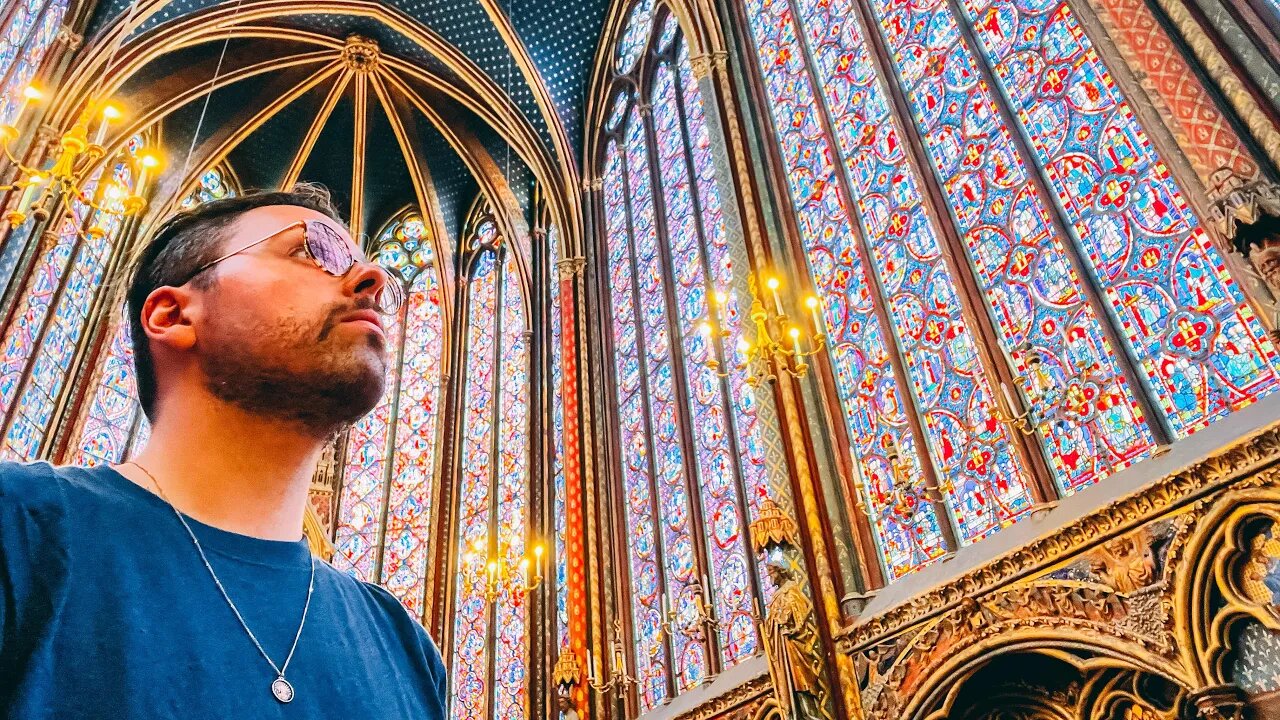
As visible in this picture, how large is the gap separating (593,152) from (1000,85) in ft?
27.3

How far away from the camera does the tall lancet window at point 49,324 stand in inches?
427

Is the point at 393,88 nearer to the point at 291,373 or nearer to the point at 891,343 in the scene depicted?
the point at 891,343

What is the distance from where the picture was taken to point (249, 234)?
126 centimetres

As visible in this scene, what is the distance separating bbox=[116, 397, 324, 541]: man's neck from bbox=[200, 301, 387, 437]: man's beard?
0.8 inches

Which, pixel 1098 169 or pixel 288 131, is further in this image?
pixel 288 131

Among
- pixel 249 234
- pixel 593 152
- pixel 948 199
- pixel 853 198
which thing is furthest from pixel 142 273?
pixel 593 152

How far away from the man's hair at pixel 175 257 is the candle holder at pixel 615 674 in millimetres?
8645

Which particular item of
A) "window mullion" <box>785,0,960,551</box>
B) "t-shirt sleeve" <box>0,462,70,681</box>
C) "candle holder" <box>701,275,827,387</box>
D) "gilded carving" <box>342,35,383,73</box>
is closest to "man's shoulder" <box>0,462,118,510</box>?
"t-shirt sleeve" <box>0,462,70,681</box>

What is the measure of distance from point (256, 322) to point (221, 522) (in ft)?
0.91

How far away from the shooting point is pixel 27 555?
0.85 meters

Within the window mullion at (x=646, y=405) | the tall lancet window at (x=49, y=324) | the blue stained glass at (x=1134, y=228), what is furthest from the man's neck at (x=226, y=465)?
the tall lancet window at (x=49, y=324)

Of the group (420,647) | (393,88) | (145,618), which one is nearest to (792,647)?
(420,647)

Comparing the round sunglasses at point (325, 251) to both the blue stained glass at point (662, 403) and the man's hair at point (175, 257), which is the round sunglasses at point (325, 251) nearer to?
the man's hair at point (175, 257)

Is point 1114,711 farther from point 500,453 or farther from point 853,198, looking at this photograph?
point 500,453
